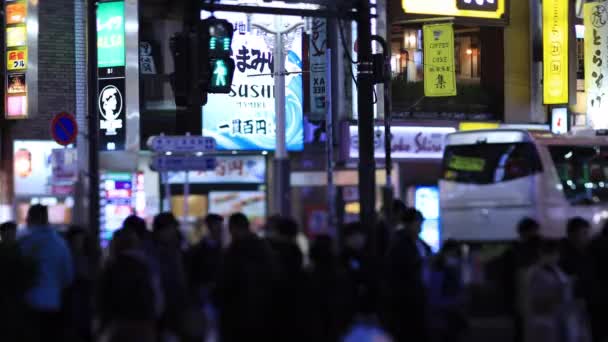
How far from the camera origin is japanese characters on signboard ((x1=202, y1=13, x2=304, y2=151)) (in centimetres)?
2723

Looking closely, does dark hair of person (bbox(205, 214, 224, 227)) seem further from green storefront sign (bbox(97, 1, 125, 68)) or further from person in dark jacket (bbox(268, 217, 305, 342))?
green storefront sign (bbox(97, 1, 125, 68))

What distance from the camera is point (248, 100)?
27500 mm

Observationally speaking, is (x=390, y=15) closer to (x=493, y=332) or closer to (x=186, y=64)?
(x=186, y=64)

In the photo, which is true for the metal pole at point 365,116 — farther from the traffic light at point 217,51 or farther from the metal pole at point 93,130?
the metal pole at point 93,130

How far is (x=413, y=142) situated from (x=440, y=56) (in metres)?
2.59

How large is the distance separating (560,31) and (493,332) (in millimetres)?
17827

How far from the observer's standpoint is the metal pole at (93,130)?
15336 mm

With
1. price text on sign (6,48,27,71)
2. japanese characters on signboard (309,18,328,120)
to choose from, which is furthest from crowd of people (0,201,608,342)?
japanese characters on signboard (309,18,328,120)

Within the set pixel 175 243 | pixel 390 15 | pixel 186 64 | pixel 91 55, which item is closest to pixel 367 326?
pixel 175 243

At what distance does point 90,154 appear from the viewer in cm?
1553

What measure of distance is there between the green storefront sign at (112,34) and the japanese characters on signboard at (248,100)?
2.70 metres

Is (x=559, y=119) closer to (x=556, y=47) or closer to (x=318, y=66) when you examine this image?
(x=556, y=47)

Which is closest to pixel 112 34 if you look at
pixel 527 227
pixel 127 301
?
pixel 527 227

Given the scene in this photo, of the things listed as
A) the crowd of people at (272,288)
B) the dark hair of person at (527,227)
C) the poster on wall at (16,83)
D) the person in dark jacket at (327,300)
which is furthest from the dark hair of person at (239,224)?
the poster on wall at (16,83)
